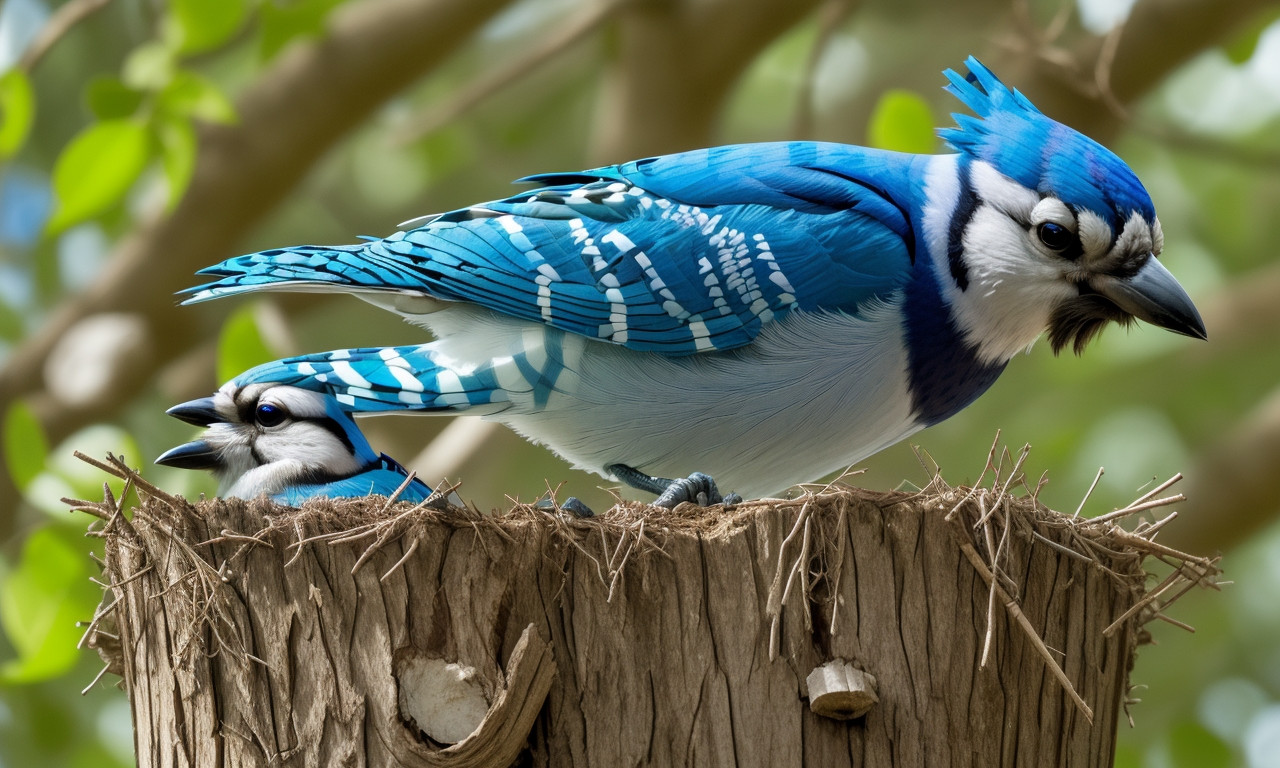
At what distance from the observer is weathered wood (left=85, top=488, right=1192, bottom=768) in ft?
6.39

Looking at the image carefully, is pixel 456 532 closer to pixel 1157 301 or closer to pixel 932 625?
pixel 932 625

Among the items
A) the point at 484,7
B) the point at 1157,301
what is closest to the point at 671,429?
the point at 1157,301

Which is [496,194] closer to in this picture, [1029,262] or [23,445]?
[23,445]

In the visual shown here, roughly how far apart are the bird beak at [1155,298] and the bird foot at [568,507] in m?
1.04

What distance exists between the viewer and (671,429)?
7.91 feet

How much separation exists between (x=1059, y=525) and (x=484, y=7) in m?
3.24

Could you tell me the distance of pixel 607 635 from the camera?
199 centimetres

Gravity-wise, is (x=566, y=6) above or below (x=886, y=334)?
above

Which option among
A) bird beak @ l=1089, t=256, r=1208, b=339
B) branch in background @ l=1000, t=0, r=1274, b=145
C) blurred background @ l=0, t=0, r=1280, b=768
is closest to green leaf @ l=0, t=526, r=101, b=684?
blurred background @ l=0, t=0, r=1280, b=768

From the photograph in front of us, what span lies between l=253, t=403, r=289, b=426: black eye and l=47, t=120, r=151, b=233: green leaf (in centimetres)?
132

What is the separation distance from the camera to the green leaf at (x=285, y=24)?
399cm

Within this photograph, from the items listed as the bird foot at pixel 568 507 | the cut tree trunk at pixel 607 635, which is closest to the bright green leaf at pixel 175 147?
the cut tree trunk at pixel 607 635

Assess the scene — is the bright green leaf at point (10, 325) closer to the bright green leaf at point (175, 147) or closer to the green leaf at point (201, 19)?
the bright green leaf at point (175, 147)

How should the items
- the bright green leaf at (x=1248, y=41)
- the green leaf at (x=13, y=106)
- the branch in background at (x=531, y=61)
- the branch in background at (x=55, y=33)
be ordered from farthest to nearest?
the branch in background at (x=531, y=61) < the bright green leaf at (x=1248, y=41) < the branch in background at (x=55, y=33) < the green leaf at (x=13, y=106)
